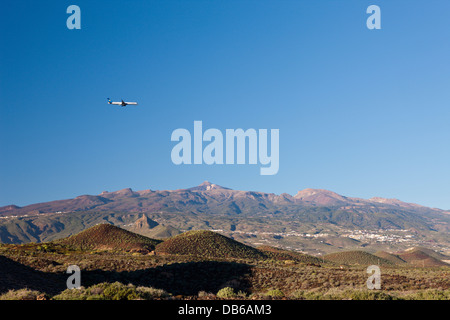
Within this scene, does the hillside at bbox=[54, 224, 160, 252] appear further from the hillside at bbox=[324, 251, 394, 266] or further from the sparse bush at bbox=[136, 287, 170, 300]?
the sparse bush at bbox=[136, 287, 170, 300]

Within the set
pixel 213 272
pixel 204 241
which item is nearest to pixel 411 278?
pixel 213 272

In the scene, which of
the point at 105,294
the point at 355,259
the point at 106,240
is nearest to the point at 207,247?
the point at 106,240

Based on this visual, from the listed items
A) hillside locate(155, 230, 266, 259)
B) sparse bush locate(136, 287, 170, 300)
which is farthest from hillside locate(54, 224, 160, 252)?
sparse bush locate(136, 287, 170, 300)

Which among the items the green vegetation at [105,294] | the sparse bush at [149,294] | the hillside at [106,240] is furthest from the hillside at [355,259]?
the green vegetation at [105,294]
